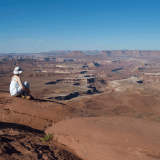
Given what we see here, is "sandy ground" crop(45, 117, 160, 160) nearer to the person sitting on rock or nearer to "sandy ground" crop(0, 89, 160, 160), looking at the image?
"sandy ground" crop(0, 89, 160, 160)

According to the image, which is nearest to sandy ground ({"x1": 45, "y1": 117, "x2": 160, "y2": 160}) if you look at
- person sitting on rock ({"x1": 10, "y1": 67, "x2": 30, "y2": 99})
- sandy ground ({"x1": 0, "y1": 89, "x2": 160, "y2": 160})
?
sandy ground ({"x1": 0, "y1": 89, "x2": 160, "y2": 160})

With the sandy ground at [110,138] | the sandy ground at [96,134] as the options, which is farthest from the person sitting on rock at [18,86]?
the sandy ground at [110,138]

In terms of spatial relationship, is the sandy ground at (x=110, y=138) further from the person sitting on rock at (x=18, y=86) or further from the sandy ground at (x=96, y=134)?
the person sitting on rock at (x=18, y=86)

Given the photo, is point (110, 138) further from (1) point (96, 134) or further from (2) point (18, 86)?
(2) point (18, 86)

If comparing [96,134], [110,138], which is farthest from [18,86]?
[110,138]

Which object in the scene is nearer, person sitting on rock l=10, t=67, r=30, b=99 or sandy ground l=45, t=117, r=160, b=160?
sandy ground l=45, t=117, r=160, b=160

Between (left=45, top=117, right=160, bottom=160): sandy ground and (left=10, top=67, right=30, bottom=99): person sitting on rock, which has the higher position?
(left=10, top=67, right=30, bottom=99): person sitting on rock

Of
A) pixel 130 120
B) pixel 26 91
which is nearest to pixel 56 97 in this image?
pixel 26 91

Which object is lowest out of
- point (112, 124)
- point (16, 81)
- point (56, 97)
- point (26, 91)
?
point (56, 97)

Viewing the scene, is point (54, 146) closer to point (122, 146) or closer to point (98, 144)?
point (98, 144)
